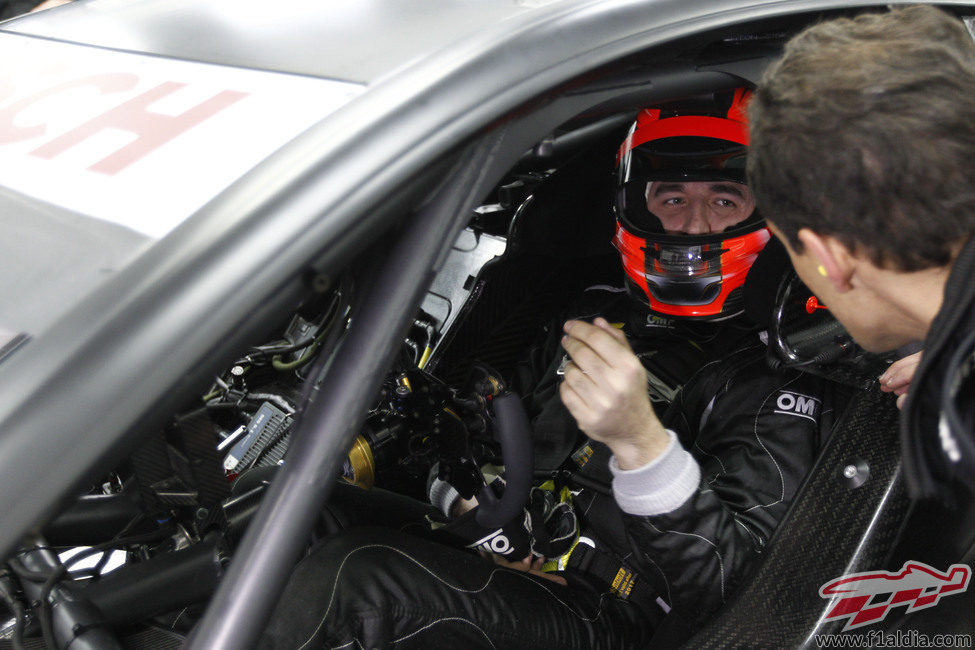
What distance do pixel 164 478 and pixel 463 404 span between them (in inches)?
27.6

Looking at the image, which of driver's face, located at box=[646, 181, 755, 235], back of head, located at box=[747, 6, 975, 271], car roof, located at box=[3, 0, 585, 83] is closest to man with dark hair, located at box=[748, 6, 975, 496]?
back of head, located at box=[747, 6, 975, 271]

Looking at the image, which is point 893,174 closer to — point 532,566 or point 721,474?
point 721,474

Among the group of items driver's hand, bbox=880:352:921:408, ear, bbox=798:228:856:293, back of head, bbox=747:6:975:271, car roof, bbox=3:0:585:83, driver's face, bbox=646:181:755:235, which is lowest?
driver's hand, bbox=880:352:921:408

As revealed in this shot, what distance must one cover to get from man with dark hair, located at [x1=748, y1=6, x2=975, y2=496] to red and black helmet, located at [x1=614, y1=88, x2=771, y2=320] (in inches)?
22.5

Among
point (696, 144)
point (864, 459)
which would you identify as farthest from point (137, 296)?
point (696, 144)

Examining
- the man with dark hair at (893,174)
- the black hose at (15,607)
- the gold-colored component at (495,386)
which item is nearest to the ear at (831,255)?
the man with dark hair at (893,174)

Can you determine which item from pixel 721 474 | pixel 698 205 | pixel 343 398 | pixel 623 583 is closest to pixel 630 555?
pixel 623 583

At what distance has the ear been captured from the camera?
83cm

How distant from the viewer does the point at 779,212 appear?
87 cm

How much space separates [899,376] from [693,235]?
461 mm

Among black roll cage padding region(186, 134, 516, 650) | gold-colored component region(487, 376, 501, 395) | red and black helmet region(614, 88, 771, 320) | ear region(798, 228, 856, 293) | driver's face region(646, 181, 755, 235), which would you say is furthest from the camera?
driver's face region(646, 181, 755, 235)

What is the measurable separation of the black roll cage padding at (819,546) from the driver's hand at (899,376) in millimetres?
48

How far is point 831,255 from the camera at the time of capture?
84 centimetres

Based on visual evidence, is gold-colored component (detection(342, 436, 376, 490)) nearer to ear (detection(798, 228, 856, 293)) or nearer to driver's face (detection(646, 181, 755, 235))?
driver's face (detection(646, 181, 755, 235))
